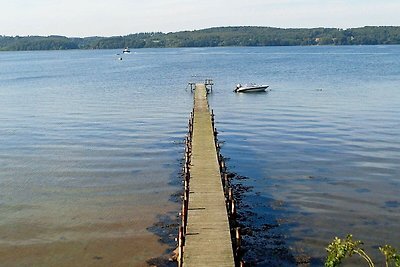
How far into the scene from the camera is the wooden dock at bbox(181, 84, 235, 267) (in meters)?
14.9

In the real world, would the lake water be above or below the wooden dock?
below

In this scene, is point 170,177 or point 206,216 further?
point 170,177

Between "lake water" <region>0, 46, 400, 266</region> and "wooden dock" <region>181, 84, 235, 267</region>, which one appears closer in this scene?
"wooden dock" <region>181, 84, 235, 267</region>

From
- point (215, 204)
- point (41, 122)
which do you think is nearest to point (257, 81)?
point (41, 122)

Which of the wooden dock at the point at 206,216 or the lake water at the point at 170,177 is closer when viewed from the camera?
the wooden dock at the point at 206,216

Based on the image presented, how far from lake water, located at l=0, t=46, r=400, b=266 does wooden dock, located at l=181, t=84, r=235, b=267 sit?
199cm

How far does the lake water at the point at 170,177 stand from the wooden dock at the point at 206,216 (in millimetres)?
1986

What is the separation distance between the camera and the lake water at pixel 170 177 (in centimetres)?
1962

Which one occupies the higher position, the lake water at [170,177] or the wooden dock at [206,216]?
the wooden dock at [206,216]

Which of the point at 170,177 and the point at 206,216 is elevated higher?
the point at 206,216

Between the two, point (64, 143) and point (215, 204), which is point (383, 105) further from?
Answer: point (215, 204)

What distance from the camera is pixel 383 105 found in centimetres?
5153

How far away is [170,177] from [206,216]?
10.5 meters

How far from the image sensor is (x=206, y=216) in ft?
58.4
